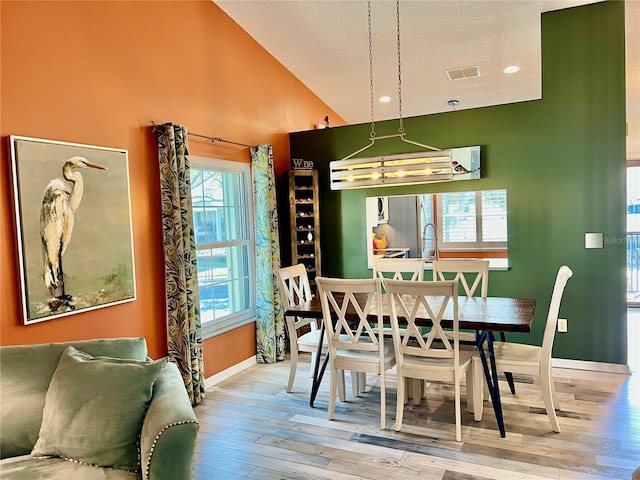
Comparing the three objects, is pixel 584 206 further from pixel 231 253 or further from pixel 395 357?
pixel 231 253

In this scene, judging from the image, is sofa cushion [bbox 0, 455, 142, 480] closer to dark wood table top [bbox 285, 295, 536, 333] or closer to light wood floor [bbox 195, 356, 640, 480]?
light wood floor [bbox 195, 356, 640, 480]

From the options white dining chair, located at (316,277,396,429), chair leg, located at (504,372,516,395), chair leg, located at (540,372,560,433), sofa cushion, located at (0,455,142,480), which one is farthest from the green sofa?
chair leg, located at (504,372,516,395)

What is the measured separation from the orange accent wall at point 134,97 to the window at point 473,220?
2252 millimetres

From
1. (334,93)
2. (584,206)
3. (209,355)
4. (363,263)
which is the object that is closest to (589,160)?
(584,206)

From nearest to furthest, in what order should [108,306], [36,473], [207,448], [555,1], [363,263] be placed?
[36,473] → [207,448] → [108,306] → [555,1] → [363,263]

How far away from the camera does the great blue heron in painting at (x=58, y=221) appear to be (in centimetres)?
268

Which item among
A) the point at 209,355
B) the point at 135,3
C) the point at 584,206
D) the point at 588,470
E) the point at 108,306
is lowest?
the point at 588,470

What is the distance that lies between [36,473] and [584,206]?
14.1ft

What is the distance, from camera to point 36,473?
5.85ft

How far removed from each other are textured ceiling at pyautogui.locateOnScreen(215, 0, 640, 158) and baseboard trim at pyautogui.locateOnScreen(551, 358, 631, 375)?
3.06 m

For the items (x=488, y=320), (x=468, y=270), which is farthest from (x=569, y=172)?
(x=488, y=320)

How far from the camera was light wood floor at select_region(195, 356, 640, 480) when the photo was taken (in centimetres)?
257

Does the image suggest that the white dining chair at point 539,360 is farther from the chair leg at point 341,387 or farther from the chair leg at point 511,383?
the chair leg at point 341,387

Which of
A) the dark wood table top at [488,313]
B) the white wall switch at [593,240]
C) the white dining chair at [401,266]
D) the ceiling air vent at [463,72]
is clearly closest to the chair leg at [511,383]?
the dark wood table top at [488,313]
